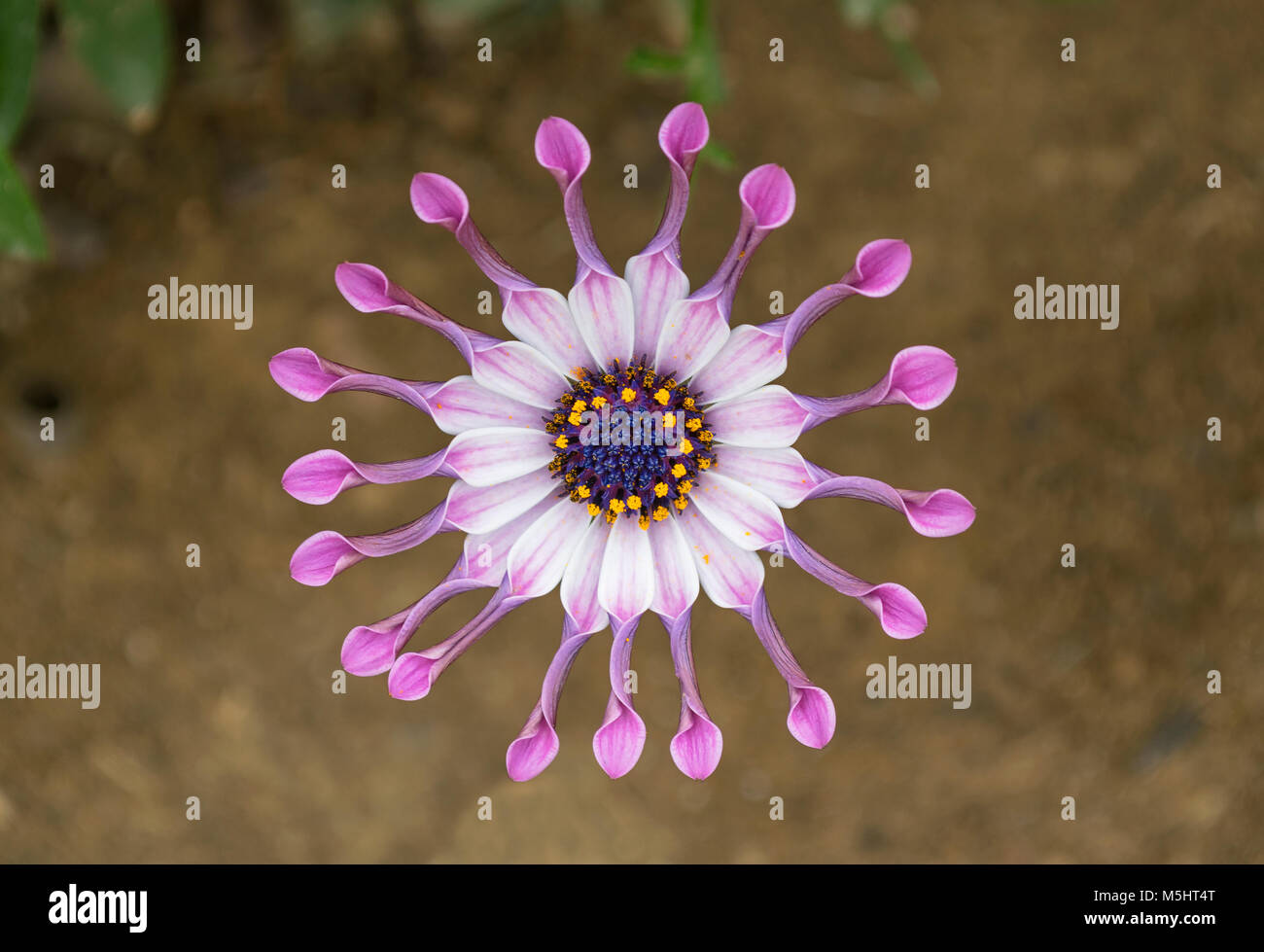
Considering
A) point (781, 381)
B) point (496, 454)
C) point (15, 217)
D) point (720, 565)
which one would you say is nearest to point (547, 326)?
point (496, 454)

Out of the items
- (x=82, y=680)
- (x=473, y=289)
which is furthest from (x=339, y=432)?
(x=82, y=680)

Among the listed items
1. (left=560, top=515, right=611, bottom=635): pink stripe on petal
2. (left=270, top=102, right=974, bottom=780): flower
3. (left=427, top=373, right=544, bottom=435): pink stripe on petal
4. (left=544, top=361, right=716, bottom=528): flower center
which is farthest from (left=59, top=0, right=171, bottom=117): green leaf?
Result: (left=560, top=515, right=611, bottom=635): pink stripe on petal

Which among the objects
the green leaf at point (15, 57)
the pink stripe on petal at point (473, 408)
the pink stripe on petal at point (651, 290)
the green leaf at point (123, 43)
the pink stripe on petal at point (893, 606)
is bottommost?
the pink stripe on petal at point (893, 606)

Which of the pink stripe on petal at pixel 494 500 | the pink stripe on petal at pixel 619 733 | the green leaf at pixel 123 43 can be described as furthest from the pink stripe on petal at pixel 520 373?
the green leaf at pixel 123 43

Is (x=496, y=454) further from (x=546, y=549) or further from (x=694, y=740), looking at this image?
(x=694, y=740)

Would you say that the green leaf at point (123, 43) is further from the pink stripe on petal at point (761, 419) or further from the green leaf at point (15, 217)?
the pink stripe on petal at point (761, 419)

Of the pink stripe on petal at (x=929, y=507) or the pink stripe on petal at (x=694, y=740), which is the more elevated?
the pink stripe on petal at (x=929, y=507)

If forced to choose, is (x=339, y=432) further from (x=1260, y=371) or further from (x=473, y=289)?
(x=1260, y=371)
